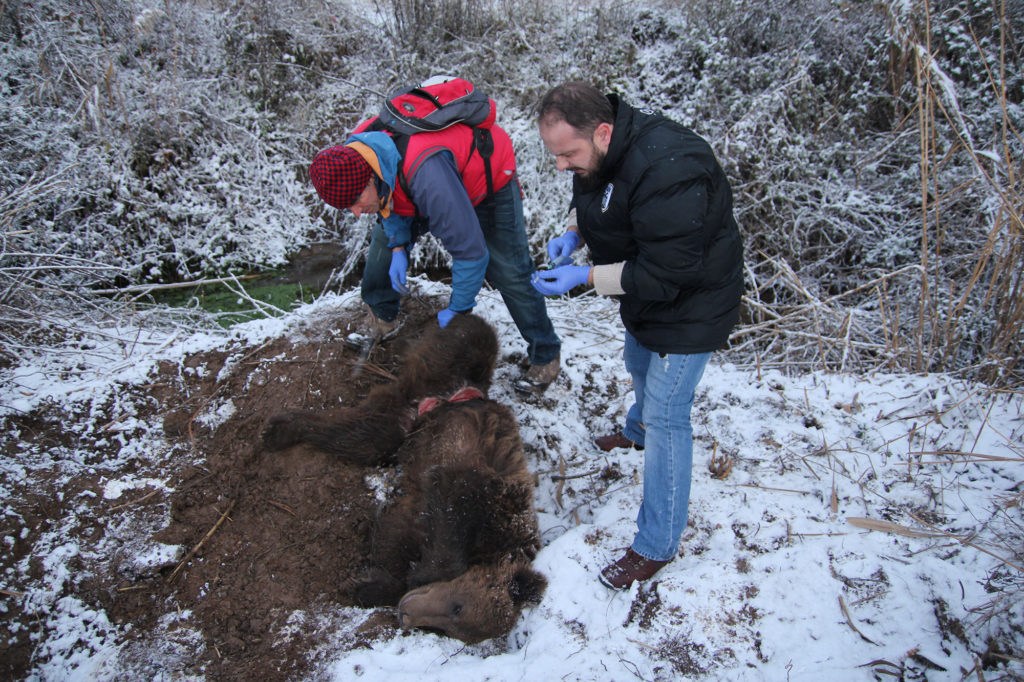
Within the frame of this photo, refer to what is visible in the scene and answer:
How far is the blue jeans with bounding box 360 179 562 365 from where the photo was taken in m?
3.29

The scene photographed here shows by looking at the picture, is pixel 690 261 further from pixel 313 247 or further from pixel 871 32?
pixel 871 32

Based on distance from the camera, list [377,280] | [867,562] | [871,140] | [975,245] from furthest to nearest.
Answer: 1. [871,140]
2. [975,245]
3. [377,280]
4. [867,562]

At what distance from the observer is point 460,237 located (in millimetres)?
2783

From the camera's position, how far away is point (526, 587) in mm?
2588

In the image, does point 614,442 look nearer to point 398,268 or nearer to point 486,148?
point 398,268

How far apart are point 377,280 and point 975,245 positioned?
5.55 meters

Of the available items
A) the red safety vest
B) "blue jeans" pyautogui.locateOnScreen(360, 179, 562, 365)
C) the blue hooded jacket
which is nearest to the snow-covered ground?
"blue jeans" pyautogui.locateOnScreen(360, 179, 562, 365)

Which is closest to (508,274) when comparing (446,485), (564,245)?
(564,245)

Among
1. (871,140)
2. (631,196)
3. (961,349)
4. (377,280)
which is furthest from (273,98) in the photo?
(961,349)

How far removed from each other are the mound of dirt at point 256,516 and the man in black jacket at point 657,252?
1.55 meters

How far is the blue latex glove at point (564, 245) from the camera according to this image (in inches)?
109

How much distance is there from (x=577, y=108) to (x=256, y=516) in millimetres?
2813

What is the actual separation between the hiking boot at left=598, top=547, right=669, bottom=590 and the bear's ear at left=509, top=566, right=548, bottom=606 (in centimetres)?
33

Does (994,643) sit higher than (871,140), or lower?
lower
